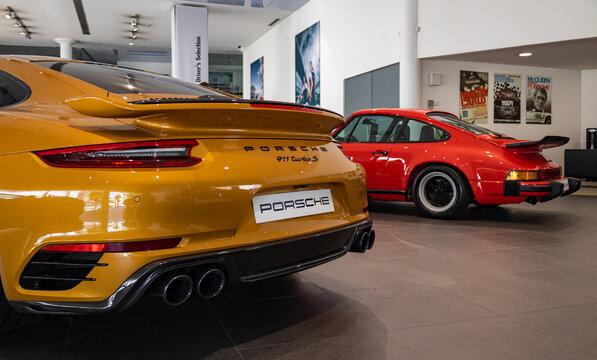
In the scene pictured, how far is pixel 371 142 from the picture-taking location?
552 cm

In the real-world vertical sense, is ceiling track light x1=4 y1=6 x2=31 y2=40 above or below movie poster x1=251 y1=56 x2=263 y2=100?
above

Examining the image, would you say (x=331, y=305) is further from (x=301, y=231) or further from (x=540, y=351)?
(x=540, y=351)

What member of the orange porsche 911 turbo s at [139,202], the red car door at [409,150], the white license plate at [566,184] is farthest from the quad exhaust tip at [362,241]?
the white license plate at [566,184]

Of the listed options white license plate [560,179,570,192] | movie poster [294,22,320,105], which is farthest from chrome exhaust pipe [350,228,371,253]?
movie poster [294,22,320,105]

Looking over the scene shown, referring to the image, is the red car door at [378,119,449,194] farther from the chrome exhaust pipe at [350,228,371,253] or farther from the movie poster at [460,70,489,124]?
the movie poster at [460,70,489,124]

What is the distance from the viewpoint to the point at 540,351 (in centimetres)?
181

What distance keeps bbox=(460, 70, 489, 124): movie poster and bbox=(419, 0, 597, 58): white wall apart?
105 cm

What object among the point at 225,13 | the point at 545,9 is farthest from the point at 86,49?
the point at 545,9

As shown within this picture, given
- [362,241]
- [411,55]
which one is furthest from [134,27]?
[362,241]

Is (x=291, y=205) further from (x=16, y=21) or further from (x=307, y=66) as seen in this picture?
(x=16, y=21)

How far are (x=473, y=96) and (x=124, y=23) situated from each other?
12.0m

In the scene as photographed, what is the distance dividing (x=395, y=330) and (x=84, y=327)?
50.8 inches

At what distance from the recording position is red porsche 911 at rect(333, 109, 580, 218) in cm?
463

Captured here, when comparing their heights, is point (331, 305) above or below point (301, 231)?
below
